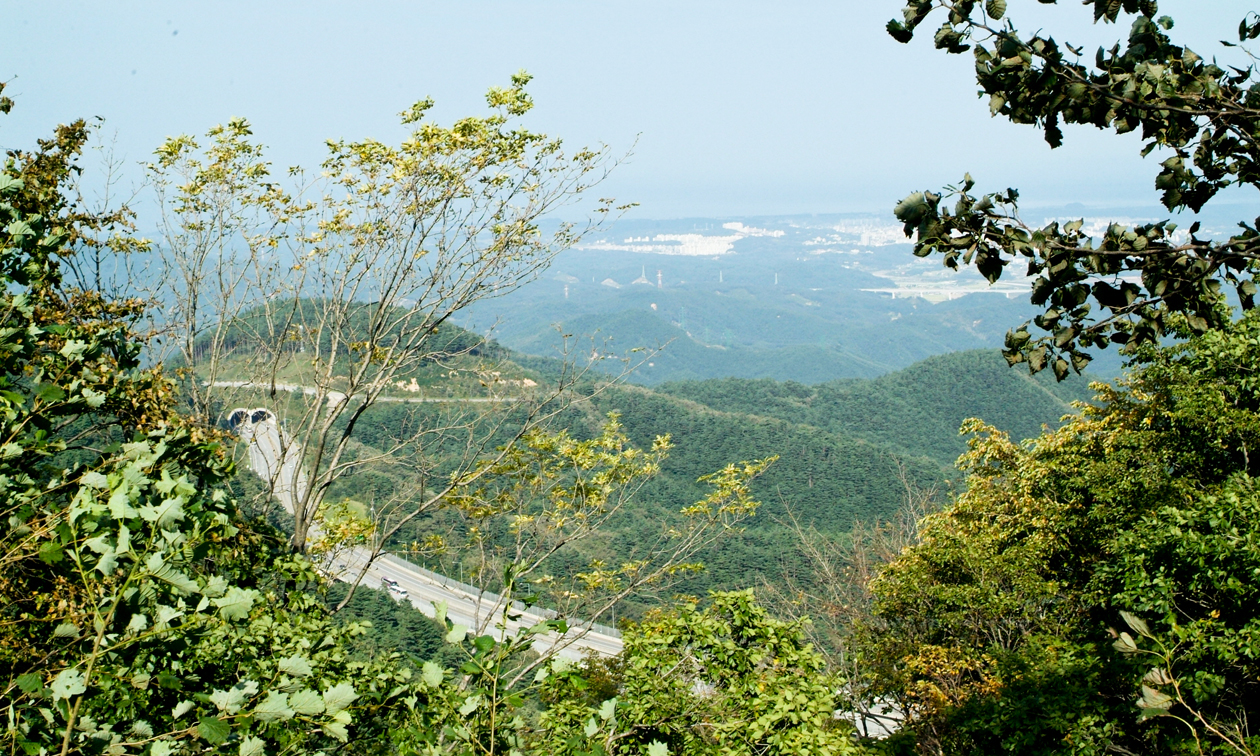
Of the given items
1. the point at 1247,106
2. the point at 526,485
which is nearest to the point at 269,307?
the point at 526,485

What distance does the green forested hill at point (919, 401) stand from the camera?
2906 inches

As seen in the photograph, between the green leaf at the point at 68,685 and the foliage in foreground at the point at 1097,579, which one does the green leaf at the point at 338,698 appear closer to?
the green leaf at the point at 68,685

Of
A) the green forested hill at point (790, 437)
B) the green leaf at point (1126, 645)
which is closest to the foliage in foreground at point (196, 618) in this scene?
the green leaf at point (1126, 645)

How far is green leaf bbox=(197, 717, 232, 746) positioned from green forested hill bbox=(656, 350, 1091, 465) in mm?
70411

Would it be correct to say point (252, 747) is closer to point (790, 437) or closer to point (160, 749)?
point (160, 749)

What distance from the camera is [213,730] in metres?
1.66

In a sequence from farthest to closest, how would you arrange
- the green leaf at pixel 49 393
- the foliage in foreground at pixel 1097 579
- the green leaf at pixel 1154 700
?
the foliage in foreground at pixel 1097 579
the green leaf at pixel 49 393
the green leaf at pixel 1154 700

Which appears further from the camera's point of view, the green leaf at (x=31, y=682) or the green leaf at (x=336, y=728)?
the green leaf at (x=336, y=728)

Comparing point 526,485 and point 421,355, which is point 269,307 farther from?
point 526,485

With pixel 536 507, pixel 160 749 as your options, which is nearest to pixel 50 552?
pixel 160 749

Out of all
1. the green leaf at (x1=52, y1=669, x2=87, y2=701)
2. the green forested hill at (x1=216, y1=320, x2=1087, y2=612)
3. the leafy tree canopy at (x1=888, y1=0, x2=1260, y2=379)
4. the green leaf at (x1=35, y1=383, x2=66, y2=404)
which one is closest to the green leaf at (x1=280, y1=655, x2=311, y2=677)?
the green leaf at (x1=52, y1=669, x2=87, y2=701)

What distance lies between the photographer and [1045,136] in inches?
93.7

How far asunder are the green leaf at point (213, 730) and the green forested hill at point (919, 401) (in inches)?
2772

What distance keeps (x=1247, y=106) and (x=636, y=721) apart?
397 centimetres
